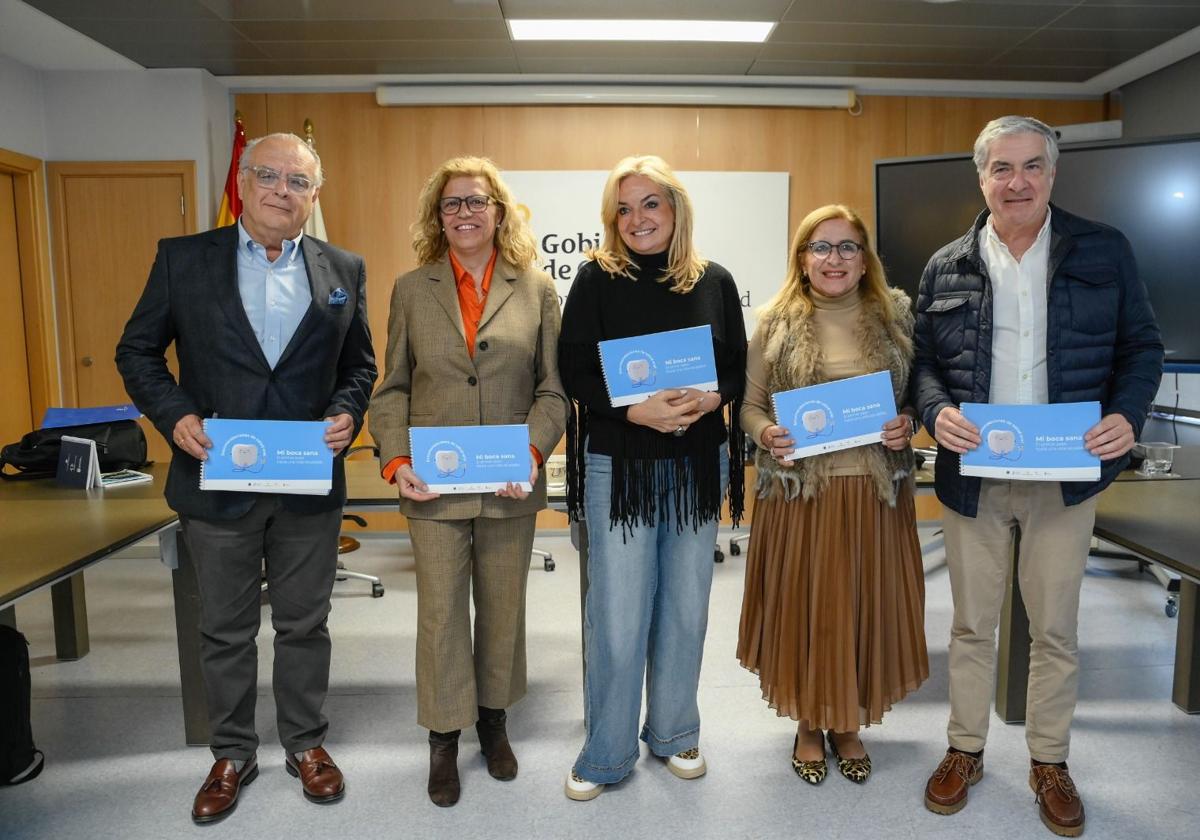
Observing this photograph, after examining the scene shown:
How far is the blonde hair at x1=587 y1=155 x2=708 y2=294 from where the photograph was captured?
1.99 metres

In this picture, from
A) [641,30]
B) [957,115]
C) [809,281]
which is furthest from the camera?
[957,115]

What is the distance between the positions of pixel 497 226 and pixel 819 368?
0.90m

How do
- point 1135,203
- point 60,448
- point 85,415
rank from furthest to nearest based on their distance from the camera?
point 1135,203
point 85,415
point 60,448

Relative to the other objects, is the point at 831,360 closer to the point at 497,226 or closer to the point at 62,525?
the point at 497,226

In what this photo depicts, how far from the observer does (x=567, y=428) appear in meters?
2.17

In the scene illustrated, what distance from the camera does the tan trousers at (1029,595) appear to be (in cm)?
202

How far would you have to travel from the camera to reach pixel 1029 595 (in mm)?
2082

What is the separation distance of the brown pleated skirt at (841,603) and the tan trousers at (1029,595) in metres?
0.12

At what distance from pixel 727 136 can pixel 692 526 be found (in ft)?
12.1

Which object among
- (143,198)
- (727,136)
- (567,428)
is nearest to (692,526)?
(567,428)

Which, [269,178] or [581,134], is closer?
[269,178]

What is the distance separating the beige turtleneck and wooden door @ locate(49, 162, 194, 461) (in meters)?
3.96

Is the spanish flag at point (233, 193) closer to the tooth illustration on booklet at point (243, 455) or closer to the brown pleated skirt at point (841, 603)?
the tooth illustration on booklet at point (243, 455)

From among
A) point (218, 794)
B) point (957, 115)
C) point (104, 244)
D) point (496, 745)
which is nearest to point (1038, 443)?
point (496, 745)
